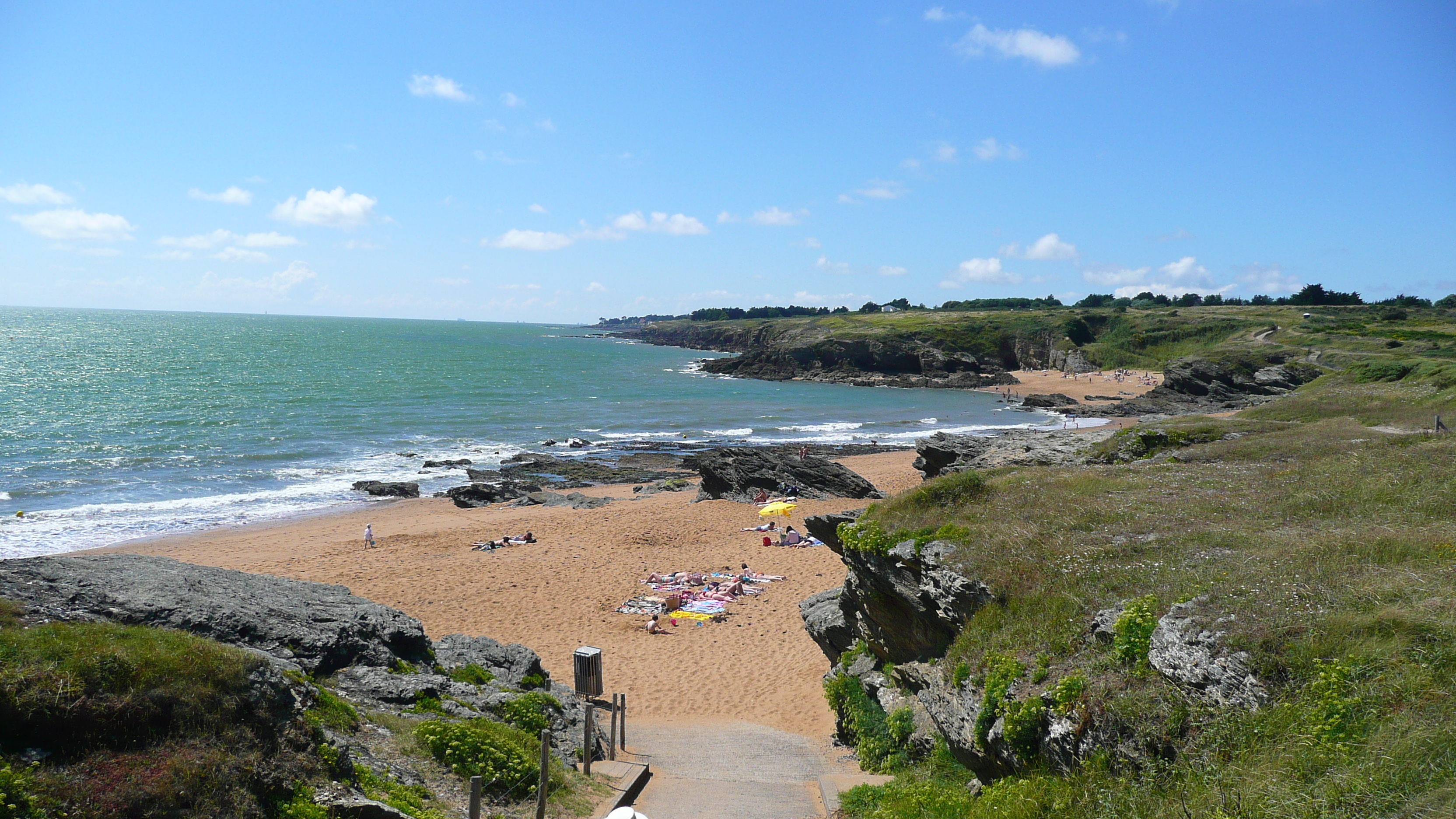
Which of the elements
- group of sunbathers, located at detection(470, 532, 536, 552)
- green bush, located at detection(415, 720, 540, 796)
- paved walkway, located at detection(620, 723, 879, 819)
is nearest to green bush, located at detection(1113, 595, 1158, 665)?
paved walkway, located at detection(620, 723, 879, 819)

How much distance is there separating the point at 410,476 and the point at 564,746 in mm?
32085

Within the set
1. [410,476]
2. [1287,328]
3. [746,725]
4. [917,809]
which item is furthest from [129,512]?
[1287,328]

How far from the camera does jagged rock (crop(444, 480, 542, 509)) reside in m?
33.5

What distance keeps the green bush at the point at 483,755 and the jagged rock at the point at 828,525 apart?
722 centimetres

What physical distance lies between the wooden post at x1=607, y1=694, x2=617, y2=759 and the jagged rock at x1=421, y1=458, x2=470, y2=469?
32.3 m

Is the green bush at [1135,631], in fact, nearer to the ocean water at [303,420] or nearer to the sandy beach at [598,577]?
the sandy beach at [598,577]

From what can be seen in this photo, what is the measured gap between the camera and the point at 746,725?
45.0 feet

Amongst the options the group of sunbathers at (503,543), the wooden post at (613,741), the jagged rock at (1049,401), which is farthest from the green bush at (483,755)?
the jagged rock at (1049,401)

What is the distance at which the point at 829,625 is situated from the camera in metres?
14.6

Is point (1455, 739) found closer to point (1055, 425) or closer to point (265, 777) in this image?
point (265, 777)

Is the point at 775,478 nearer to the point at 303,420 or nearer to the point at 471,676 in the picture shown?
the point at 471,676

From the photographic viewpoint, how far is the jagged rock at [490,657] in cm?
1178

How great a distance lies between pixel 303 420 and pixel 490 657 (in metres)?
48.5

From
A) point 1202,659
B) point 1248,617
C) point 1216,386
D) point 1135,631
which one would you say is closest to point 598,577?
point 1135,631
